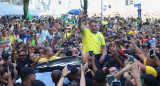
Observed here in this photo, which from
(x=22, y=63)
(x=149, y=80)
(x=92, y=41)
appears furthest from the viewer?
(x=22, y=63)

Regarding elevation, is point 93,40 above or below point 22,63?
above

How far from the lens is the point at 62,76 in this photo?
430cm

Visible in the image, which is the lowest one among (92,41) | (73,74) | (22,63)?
(22,63)

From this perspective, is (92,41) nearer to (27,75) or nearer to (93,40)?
(93,40)

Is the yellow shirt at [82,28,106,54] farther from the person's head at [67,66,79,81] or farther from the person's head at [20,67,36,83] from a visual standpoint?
the person's head at [20,67,36,83]

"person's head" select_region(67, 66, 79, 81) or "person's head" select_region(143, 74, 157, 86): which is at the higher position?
"person's head" select_region(67, 66, 79, 81)

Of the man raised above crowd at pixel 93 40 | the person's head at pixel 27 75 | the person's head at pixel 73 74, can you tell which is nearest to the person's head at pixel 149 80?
the person's head at pixel 73 74

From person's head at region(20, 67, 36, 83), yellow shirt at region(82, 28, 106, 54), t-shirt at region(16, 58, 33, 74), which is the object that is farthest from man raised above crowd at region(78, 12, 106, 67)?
person's head at region(20, 67, 36, 83)

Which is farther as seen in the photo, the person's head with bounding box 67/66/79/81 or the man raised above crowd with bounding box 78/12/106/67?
the man raised above crowd with bounding box 78/12/106/67

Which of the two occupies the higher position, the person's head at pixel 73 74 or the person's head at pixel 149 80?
the person's head at pixel 73 74

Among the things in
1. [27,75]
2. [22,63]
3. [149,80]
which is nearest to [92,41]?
[22,63]

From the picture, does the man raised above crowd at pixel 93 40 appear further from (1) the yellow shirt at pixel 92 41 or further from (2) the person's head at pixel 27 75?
(2) the person's head at pixel 27 75

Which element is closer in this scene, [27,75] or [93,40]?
[27,75]

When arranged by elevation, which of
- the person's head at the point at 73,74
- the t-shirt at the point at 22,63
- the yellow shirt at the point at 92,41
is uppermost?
the yellow shirt at the point at 92,41
